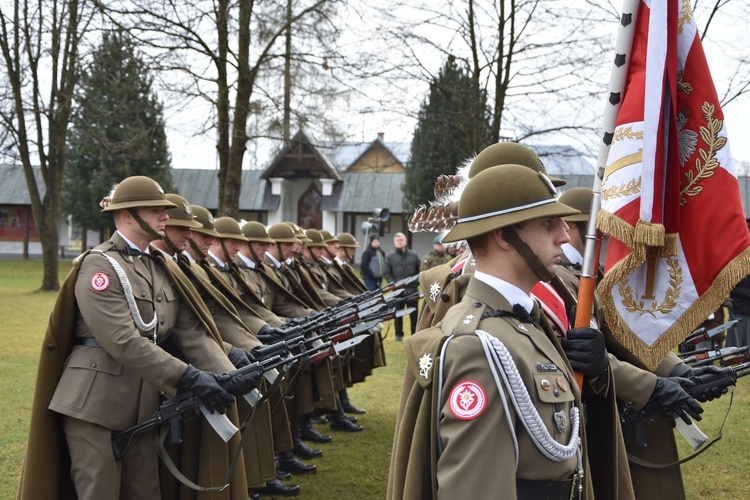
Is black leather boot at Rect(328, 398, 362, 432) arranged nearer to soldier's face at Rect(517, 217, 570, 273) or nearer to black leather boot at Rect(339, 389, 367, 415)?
black leather boot at Rect(339, 389, 367, 415)

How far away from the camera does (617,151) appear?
3297mm

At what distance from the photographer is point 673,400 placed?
3865 millimetres

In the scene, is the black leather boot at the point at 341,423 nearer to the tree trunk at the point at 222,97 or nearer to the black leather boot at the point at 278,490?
the black leather boot at the point at 278,490

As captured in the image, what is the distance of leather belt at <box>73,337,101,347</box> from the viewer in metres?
4.47

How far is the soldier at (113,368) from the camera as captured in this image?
4332 millimetres

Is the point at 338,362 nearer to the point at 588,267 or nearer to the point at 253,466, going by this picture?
the point at 253,466

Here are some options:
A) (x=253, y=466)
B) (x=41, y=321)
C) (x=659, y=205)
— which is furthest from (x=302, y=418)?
(x=41, y=321)

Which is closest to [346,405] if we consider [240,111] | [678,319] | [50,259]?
[678,319]

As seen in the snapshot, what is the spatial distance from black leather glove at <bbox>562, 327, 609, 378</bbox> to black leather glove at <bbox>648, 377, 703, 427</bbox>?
114 centimetres

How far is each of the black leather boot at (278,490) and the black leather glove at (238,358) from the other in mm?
1780

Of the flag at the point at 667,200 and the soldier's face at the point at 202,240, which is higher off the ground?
the flag at the point at 667,200

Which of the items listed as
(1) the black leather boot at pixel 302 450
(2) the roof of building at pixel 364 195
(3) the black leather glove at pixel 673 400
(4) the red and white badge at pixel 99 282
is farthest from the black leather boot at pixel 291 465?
(2) the roof of building at pixel 364 195

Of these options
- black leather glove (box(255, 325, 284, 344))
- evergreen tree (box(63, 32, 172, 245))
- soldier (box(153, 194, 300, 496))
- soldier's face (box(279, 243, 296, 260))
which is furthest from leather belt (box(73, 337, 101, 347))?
evergreen tree (box(63, 32, 172, 245))

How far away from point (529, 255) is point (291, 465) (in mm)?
5397
